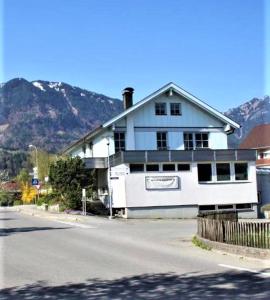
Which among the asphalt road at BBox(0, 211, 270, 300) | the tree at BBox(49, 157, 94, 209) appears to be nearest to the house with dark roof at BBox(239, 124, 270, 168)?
the tree at BBox(49, 157, 94, 209)

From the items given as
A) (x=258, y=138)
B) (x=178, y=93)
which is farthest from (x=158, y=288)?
(x=258, y=138)

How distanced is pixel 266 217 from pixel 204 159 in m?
5.96

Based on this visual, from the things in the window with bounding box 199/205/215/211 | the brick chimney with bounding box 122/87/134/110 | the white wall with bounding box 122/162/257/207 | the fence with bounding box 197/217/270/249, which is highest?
the brick chimney with bounding box 122/87/134/110

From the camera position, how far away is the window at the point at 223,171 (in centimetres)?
4256

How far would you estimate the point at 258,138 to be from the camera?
7462 centimetres

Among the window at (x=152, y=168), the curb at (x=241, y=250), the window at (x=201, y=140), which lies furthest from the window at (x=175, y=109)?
the curb at (x=241, y=250)

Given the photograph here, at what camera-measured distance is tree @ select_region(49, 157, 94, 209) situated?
43.3m

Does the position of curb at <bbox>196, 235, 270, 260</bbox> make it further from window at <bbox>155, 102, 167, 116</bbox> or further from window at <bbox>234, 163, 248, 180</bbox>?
window at <bbox>155, 102, 167, 116</bbox>

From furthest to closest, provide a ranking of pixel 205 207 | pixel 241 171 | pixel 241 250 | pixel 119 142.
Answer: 1. pixel 119 142
2. pixel 241 171
3. pixel 205 207
4. pixel 241 250

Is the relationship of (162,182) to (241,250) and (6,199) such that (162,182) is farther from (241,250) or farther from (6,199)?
(6,199)

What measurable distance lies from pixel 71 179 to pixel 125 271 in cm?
3074

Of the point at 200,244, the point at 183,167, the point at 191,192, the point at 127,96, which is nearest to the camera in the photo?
the point at 200,244

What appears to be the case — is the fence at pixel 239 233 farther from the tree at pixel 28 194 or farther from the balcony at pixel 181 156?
the tree at pixel 28 194

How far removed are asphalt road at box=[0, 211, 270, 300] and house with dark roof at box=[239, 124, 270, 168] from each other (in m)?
51.0
